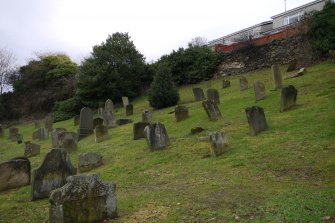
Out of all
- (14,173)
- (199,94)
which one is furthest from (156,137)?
(199,94)

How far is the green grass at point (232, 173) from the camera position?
24.3 ft

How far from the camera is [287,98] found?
16359mm

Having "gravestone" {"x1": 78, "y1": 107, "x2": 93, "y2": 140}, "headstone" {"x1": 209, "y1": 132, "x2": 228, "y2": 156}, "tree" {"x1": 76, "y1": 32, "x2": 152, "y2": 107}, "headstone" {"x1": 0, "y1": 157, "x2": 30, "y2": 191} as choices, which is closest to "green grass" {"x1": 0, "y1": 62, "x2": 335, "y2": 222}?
"headstone" {"x1": 209, "y1": 132, "x2": 228, "y2": 156}

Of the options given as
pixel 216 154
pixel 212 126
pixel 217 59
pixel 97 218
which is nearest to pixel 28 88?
pixel 217 59

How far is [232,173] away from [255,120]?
156 inches

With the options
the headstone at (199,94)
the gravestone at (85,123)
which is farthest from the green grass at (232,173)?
the headstone at (199,94)

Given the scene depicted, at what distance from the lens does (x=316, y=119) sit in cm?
1380

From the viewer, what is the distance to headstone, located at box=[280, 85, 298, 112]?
16.3m

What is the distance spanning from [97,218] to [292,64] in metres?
24.0

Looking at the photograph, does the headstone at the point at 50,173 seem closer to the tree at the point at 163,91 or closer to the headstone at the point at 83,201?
the headstone at the point at 83,201

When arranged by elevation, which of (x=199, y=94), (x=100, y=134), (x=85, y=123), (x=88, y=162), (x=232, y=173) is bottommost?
(x=232, y=173)

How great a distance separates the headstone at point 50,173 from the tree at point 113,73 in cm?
2694

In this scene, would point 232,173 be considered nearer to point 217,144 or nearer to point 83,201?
point 217,144

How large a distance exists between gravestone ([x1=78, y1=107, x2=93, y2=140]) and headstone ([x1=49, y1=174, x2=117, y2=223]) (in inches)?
576
